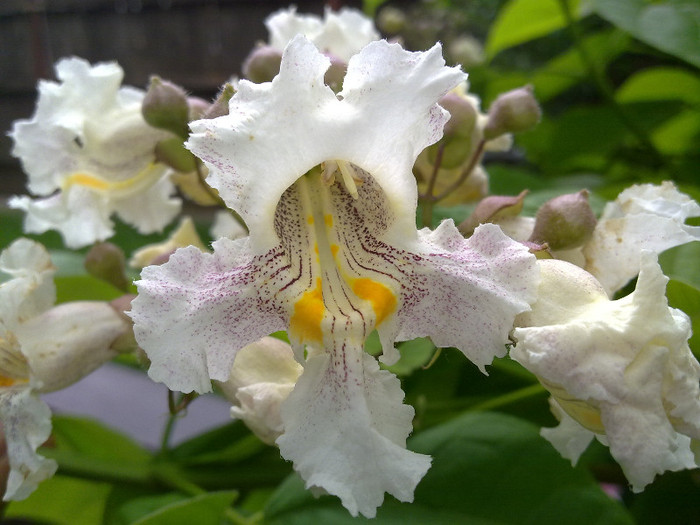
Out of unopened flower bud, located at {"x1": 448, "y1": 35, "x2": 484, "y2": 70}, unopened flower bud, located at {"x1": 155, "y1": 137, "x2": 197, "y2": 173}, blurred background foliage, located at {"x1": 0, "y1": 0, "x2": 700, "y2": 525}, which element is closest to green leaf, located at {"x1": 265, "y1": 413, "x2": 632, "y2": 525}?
blurred background foliage, located at {"x1": 0, "y1": 0, "x2": 700, "y2": 525}

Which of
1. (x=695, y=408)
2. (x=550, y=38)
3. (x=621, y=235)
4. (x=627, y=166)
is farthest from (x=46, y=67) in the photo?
(x=695, y=408)

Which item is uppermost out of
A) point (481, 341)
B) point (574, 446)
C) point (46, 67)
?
point (481, 341)

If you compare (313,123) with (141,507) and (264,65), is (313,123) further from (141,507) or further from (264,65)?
(141,507)

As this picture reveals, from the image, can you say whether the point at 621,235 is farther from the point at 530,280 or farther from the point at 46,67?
the point at 46,67

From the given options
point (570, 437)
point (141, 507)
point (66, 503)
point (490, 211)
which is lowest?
point (66, 503)

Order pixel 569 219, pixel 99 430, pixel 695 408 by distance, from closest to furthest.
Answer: pixel 695 408 → pixel 569 219 → pixel 99 430

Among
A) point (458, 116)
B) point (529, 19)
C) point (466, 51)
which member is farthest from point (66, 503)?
point (466, 51)

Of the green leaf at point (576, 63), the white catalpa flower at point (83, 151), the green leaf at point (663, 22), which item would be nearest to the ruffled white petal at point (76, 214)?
the white catalpa flower at point (83, 151)
